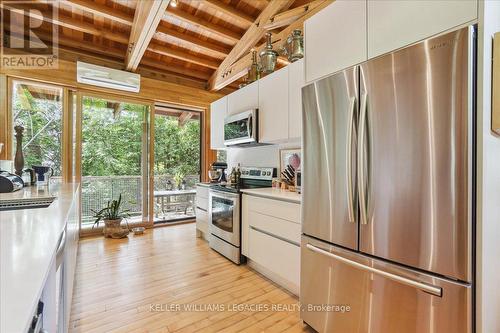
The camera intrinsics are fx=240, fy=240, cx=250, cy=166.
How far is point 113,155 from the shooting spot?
404 centimetres

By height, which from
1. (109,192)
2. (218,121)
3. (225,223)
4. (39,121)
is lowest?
(225,223)

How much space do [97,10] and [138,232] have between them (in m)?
3.14

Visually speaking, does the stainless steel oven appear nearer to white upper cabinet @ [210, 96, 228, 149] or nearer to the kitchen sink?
white upper cabinet @ [210, 96, 228, 149]

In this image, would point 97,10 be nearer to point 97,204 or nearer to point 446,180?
point 97,204

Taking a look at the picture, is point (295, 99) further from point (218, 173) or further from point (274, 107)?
point (218, 173)

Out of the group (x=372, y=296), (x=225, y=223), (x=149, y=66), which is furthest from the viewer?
(x=149, y=66)

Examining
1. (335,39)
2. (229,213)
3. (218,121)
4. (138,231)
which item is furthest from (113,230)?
(335,39)

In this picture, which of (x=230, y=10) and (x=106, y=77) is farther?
(x=106, y=77)

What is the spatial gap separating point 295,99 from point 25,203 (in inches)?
91.8

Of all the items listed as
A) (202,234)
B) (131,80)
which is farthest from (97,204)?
(131,80)

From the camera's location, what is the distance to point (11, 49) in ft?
10.4

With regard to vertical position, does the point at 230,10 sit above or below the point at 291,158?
above

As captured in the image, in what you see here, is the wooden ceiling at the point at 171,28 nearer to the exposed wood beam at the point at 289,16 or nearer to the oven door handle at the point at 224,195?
the exposed wood beam at the point at 289,16

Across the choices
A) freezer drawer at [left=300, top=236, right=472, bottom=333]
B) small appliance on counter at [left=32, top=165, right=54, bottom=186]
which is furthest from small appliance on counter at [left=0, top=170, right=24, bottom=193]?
freezer drawer at [left=300, top=236, right=472, bottom=333]
